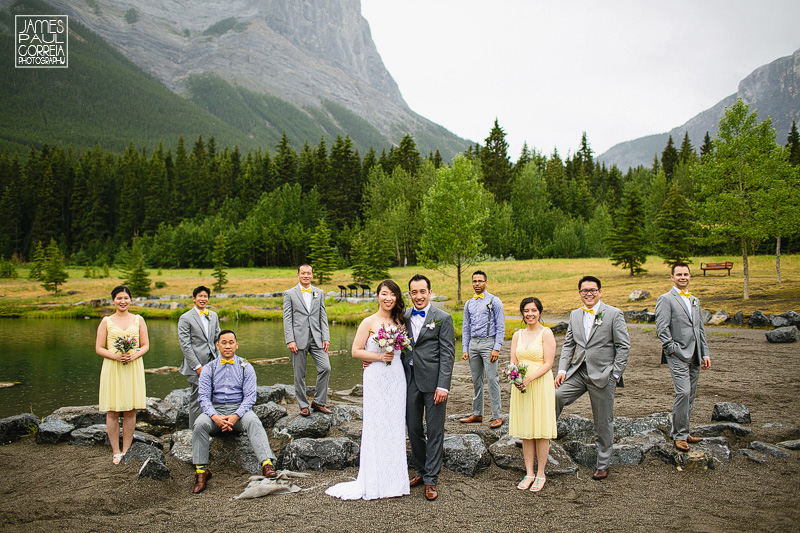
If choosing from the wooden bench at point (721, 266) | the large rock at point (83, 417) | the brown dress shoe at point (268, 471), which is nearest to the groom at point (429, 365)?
the brown dress shoe at point (268, 471)

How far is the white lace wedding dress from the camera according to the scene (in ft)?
18.0

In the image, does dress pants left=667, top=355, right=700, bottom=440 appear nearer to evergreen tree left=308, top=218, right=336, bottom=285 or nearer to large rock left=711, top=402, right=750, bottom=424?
large rock left=711, top=402, right=750, bottom=424

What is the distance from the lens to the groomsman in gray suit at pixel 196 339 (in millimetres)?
7455

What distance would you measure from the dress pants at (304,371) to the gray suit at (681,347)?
502 cm

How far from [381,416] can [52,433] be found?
569cm

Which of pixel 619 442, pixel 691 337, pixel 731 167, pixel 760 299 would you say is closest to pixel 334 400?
pixel 619 442

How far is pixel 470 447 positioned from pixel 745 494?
9.97ft

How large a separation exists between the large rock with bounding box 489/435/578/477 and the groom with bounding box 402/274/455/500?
4.08 feet

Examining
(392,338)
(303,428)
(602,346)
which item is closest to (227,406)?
(303,428)

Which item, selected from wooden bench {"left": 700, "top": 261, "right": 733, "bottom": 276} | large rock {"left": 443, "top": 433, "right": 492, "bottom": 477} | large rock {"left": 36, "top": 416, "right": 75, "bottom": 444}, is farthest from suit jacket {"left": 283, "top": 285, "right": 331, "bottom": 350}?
wooden bench {"left": 700, "top": 261, "right": 733, "bottom": 276}

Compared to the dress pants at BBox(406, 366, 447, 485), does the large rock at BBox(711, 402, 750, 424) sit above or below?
below

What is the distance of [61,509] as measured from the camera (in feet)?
17.1

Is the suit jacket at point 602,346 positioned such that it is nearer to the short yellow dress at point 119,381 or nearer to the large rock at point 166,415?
the short yellow dress at point 119,381

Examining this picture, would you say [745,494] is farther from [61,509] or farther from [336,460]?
[61,509]
